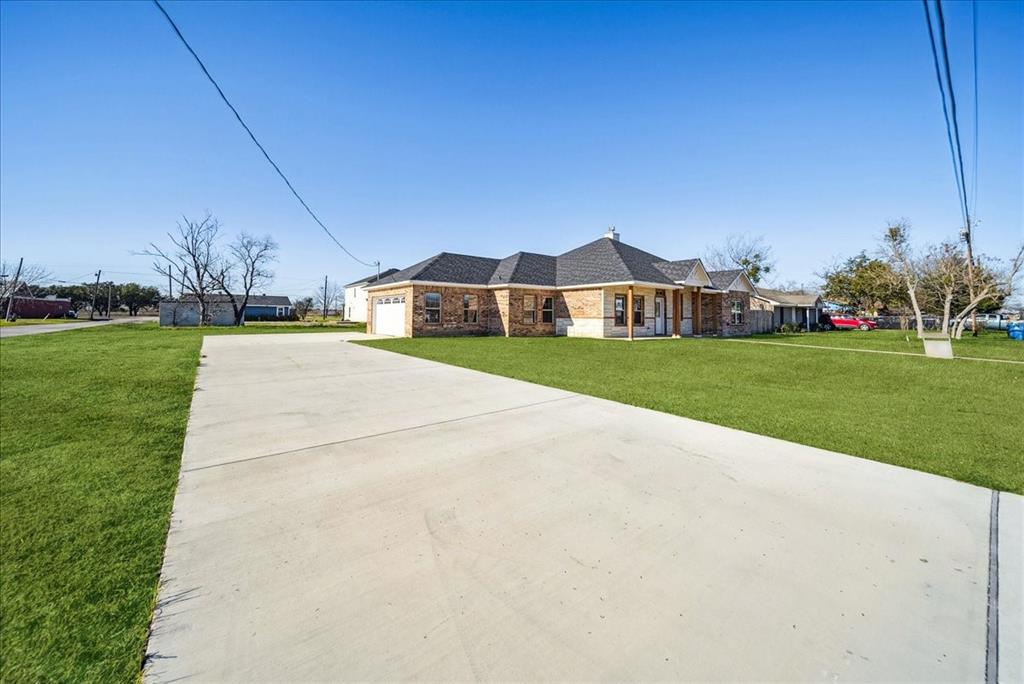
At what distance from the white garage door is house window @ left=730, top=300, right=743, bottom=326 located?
69.1 ft

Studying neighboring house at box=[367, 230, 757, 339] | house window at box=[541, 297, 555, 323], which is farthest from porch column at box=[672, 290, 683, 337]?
house window at box=[541, 297, 555, 323]

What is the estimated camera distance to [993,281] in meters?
26.2

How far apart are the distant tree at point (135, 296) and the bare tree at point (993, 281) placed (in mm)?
96121

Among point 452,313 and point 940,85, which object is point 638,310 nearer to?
point 452,313

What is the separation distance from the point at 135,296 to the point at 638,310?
262 ft

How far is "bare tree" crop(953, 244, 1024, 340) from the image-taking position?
2433 centimetres

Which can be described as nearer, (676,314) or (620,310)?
(620,310)

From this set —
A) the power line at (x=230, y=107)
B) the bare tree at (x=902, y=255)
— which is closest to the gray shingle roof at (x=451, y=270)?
the power line at (x=230, y=107)

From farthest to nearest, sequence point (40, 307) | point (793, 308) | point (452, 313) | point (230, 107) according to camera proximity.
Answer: point (40, 307)
point (793, 308)
point (452, 313)
point (230, 107)

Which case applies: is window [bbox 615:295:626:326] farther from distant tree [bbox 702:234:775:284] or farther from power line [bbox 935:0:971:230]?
distant tree [bbox 702:234:775:284]

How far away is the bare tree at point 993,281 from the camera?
24328 mm

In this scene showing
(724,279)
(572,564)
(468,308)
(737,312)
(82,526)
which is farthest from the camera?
(737,312)

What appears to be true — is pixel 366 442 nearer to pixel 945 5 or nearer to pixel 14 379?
pixel 945 5

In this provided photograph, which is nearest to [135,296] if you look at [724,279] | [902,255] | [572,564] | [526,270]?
[526,270]
